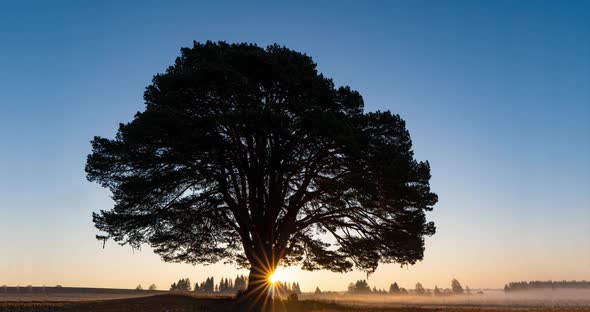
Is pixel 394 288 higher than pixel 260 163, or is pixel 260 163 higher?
pixel 260 163

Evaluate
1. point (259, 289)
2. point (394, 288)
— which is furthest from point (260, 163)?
point (394, 288)

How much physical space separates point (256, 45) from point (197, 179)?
8.15m

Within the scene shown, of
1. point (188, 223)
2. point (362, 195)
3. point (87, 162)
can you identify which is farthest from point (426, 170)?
point (87, 162)

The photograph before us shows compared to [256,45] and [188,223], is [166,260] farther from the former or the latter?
[256,45]

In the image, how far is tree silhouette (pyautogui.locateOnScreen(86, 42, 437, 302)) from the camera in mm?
20453

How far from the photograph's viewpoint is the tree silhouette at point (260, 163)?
20.5 m

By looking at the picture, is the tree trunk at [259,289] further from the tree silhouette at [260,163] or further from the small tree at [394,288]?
the small tree at [394,288]

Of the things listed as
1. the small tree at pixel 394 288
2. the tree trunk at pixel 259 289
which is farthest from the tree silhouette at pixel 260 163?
the small tree at pixel 394 288

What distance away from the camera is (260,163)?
71.6 feet

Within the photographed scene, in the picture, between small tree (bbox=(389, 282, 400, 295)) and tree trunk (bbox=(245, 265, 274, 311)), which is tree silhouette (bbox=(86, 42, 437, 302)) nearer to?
tree trunk (bbox=(245, 265, 274, 311))

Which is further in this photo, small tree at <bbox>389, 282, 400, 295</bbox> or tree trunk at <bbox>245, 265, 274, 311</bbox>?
small tree at <bbox>389, 282, 400, 295</bbox>

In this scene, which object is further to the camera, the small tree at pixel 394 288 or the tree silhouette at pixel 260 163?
the small tree at pixel 394 288

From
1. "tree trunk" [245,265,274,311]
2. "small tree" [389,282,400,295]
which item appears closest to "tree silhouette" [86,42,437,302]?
"tree trunk" [245,265,274,311]

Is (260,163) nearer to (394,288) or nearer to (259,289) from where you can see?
(259,289)
